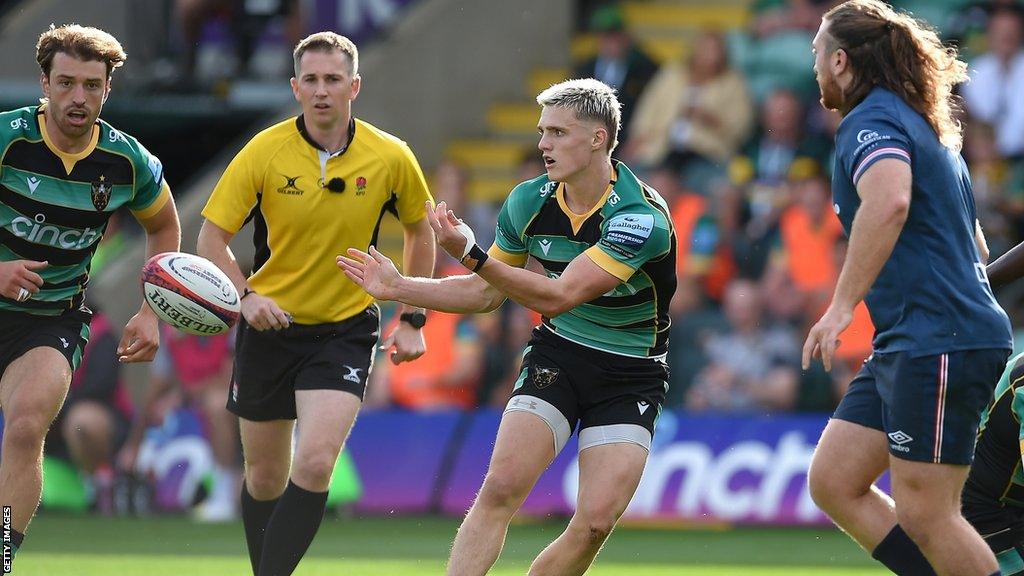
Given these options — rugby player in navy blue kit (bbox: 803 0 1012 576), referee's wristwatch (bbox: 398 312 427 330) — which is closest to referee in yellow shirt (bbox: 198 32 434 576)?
referee's wristwatch (bbox: 398 312 427 330)

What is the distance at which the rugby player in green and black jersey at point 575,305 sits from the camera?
700cm

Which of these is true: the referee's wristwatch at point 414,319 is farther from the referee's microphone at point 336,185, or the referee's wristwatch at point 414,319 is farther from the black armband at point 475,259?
the black armband at point 475,259

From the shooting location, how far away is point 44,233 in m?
7.92

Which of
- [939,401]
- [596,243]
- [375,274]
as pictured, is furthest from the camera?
[596,243]

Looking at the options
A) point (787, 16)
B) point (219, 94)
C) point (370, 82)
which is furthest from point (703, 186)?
point (219, 94)

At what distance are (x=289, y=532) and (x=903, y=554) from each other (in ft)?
9.71

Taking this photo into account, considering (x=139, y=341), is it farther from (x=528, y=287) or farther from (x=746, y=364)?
(x=746, y=364)

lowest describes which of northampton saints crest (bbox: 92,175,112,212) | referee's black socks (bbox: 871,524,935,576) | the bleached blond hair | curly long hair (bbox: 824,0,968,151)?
referee's black socks (bbox: 871,524,935,576)

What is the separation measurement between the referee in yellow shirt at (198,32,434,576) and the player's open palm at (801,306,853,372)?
2.63 metres

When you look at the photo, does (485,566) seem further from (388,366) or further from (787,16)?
(787,16)

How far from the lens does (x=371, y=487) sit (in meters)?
14.4

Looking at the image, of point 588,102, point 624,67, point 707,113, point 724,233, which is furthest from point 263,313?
point 624,67

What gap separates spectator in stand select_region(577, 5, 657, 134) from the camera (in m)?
16.5

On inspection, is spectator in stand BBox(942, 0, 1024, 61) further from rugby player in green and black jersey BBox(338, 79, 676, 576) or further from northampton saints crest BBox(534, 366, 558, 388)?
northampton saints crest BBox(534, 366, 558, 388)
